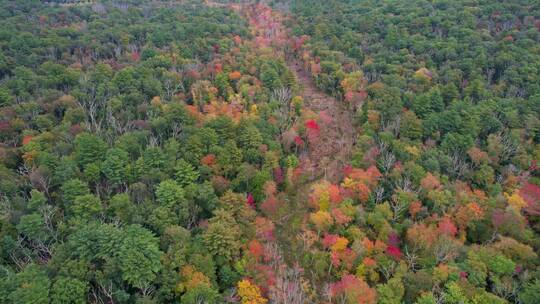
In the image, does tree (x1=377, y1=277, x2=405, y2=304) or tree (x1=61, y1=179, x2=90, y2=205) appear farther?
tree (x1=61, y1=179, x2=90, y2=205)

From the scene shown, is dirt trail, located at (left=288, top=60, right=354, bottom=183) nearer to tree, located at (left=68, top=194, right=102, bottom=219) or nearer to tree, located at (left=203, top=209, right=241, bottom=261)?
tree, located at (left=203, top=209, right=241, bottom=261)

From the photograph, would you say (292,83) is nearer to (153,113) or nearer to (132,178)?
(153,113)

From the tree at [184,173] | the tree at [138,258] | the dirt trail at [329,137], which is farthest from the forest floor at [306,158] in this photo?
the tree at [138,258]

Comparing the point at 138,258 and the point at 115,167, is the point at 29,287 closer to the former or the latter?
the point at 138,258

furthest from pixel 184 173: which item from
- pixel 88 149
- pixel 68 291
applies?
pixel 68 291

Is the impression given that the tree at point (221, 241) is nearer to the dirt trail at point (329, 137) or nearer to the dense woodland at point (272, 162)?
the dense woodland at point (272, 162)

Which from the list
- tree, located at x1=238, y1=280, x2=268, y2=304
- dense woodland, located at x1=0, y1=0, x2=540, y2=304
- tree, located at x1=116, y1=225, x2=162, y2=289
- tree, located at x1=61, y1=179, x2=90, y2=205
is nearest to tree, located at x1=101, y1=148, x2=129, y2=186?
dense woodland, located at x1=0, y1=0, x2=540, y2=304

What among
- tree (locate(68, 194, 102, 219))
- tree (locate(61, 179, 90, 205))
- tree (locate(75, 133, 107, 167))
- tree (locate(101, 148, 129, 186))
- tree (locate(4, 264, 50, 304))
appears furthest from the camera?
tree (locate(75, 133, 107, 167))

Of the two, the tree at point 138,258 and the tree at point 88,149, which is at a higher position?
the tree at point 88,149

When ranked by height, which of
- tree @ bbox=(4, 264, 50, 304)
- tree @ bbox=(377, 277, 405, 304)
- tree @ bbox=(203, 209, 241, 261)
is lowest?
tree @ bbox=(377, 277, 405, 304)
